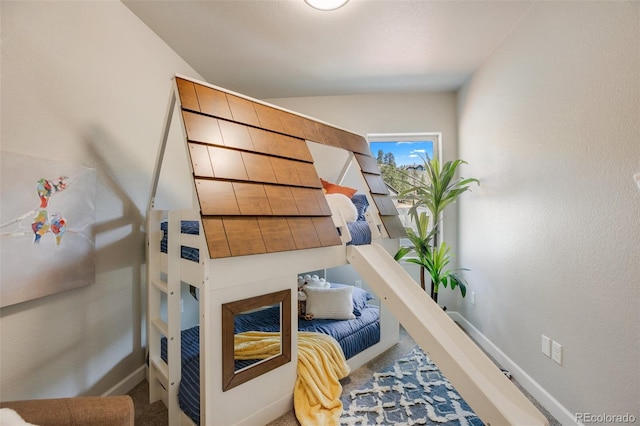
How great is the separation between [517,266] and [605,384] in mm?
834

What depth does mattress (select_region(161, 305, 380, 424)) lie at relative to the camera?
150 cm

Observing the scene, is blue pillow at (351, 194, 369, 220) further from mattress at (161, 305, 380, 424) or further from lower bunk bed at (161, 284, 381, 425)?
mattress at (161, 305, 380, 424)

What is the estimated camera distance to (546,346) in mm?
1819

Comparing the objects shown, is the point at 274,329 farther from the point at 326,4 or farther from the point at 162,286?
the point at 326,4

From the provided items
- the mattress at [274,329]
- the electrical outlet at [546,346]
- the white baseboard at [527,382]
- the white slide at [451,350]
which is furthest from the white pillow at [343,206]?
the white baseboard at [527,382]

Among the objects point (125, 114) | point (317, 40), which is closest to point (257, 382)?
point (125, 114)

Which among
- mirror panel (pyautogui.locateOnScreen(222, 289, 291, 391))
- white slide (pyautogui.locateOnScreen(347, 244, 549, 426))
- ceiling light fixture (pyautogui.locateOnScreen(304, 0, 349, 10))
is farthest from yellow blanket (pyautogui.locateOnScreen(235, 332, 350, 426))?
ceiling light fixture (pyautogui.locateOnScreen(304, 0, 349, 10))

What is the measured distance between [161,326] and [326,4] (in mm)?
2226

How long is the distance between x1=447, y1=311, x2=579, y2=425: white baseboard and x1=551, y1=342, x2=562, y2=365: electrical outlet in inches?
9.7

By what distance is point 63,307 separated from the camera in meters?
1.56

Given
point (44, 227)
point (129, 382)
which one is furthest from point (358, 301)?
point (44, 227)

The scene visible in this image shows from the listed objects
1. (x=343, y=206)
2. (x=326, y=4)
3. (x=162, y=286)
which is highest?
(x=326, y=4)

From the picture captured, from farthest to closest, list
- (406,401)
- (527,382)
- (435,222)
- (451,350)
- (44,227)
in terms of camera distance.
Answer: (435,222)
(527,382)
(406,401)
(44,227)
(451,350)

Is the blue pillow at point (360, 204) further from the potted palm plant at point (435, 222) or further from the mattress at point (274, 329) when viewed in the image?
the mattress at point (274, 329)
